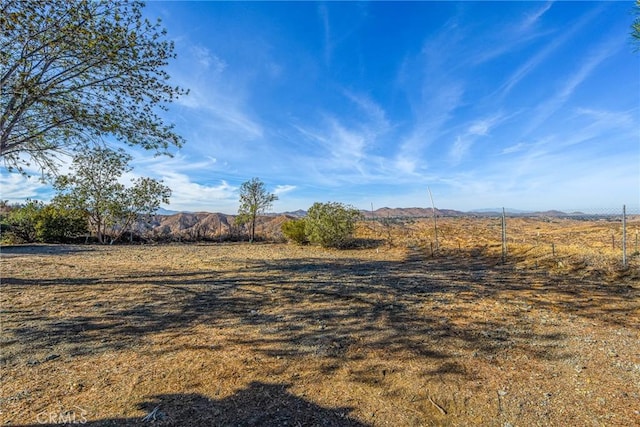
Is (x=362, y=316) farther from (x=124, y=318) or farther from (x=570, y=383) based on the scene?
(x=124, y=318)

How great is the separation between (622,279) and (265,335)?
7.40 meters

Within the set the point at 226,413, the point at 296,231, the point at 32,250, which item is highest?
the point at 296,231

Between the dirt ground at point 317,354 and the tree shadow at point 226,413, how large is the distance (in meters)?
0.01

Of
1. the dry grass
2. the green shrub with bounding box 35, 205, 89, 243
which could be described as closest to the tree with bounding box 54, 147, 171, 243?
the green shrub with bounding box 35, 205, 89, 243

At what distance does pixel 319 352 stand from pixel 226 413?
1131mm

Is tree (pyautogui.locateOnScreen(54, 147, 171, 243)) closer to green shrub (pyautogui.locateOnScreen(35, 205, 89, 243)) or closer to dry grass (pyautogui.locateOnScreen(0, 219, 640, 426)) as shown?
green shrub (pyautogui.locateOnScreen(35, 205, 89, 243))

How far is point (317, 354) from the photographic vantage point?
2.93 m

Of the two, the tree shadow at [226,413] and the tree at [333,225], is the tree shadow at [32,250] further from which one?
the tree shadow at [226,413]

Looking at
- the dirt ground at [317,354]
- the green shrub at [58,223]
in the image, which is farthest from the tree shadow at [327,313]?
the green shrub at [58,223]

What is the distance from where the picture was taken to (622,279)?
19.7 feet

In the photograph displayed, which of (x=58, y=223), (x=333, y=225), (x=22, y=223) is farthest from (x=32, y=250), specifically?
(x=333, y=225)

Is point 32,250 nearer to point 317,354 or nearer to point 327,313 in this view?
point 327,313

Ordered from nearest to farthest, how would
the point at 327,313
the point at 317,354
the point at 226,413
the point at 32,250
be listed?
the point at 226,413, the point at 317,354, the point at 327,313, the point at 32,250

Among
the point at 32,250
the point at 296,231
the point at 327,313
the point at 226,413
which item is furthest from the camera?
the point at 296,231
